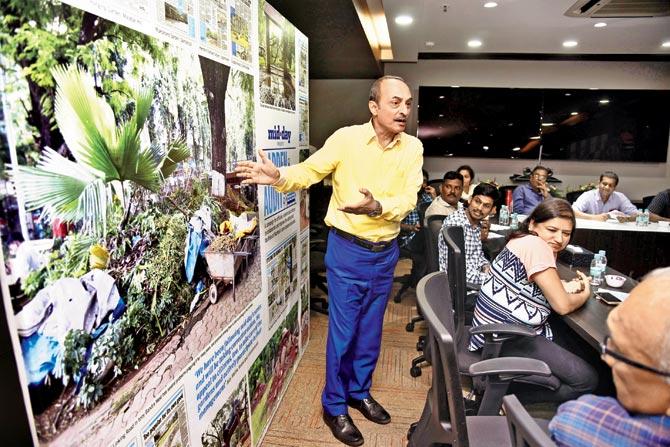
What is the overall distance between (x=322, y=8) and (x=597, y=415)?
2836 mm

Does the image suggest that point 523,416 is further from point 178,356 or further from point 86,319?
point 178,356

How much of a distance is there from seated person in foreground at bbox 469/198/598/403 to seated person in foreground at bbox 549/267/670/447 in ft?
3.42

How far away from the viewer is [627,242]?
13.9 feet

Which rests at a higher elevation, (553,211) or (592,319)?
(553,211)

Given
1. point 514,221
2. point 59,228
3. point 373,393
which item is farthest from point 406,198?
point 514,221

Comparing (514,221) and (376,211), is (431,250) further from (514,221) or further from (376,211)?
(514,221)

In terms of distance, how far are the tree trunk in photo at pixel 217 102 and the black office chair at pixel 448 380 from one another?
2.70ft

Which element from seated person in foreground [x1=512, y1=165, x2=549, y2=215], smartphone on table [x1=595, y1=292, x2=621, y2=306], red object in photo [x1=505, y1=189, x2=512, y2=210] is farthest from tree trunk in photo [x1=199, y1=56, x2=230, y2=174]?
red object in photo [x1=505, y1=189, x2=512, y2=210]

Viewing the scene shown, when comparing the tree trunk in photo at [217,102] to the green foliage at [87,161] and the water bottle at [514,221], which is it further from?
the water bottle at [514,221]

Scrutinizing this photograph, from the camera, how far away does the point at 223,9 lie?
1547 millimetres

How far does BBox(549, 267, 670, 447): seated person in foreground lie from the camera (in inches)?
28.8

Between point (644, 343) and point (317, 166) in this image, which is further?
point (317, 166)

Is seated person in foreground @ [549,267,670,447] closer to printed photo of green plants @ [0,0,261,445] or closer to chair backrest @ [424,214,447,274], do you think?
printed photo of green plants @ [0,0,261,445]

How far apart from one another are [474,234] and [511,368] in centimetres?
143
